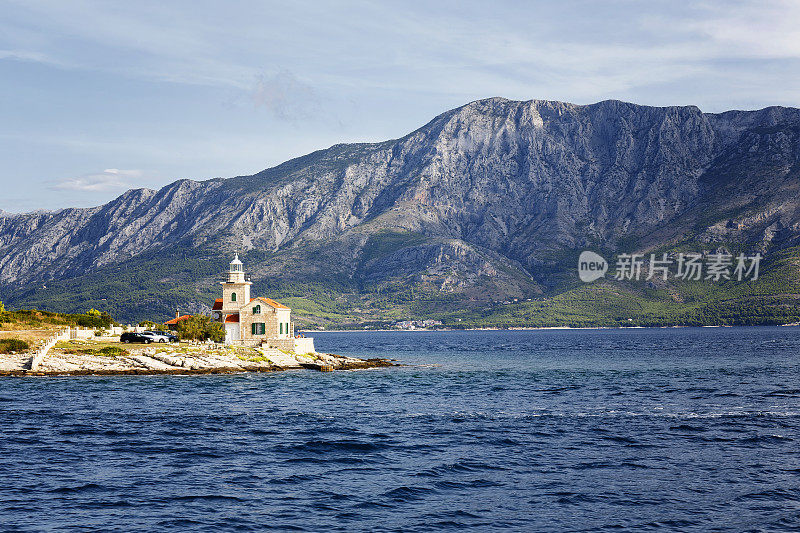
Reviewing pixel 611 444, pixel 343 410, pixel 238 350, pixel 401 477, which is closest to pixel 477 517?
pixel 401 477

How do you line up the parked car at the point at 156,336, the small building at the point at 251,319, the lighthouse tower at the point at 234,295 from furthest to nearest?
the lighthouse tower at the point at 234,295
the small building at the point at 251,319
the parked car at the point at 156,336

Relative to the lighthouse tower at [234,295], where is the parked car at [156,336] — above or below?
below

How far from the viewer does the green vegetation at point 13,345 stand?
93.2 metres

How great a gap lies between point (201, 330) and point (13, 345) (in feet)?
82.9

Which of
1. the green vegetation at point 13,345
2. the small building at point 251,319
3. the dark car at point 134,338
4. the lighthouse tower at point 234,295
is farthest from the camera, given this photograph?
the lighthouse tower at point 234,295

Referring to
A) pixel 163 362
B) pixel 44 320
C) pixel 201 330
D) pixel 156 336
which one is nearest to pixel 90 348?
A: pixel 163 362

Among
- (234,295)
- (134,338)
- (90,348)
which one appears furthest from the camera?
(234,295)

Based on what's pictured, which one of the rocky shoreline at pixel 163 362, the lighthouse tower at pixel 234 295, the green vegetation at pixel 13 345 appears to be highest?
the lighthouse tower at pixel 234 295

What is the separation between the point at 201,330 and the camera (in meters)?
109

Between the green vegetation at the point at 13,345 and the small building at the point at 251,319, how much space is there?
2717 cm

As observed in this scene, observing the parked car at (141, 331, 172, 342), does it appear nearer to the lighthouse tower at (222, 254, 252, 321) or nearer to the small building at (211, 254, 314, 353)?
the small building at (211, 254, 314, 353)

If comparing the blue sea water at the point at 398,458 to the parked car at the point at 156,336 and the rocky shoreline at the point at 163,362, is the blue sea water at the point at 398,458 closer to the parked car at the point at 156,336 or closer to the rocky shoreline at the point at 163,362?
the rocky shoreline at the point at 163,362

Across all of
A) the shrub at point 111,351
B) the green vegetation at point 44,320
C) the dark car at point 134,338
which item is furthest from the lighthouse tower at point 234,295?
the green vegetation at point 44,320

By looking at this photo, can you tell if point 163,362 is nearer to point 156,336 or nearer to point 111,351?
point 111,351
